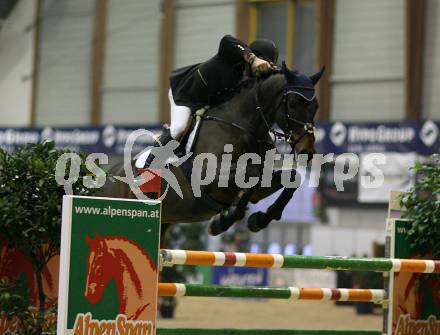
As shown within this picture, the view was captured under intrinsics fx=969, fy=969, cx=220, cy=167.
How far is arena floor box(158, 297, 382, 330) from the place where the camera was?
10945 mm

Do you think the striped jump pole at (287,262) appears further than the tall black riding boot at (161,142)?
No

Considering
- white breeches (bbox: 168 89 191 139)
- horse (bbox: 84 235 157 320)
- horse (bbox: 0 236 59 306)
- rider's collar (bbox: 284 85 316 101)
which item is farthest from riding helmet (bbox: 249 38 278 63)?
horse (bbox: 84 235 157 320)

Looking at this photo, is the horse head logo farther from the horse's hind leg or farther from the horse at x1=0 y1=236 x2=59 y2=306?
the horse's hind leg

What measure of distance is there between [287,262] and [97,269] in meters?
1.24

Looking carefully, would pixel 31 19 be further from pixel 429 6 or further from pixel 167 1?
pixel 429 6

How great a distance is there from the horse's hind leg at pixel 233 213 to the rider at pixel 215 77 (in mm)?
662

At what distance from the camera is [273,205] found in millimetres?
6551

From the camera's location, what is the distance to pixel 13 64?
2194 centimetres

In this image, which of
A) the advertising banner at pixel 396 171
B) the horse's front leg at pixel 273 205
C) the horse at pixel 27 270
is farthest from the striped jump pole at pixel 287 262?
the advertising banner at pixel 396 171

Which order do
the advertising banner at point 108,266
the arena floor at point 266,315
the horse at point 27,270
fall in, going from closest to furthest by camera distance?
the advertising banner at point 108,266, the horse at point 27,270, the arena floor at point 266,315

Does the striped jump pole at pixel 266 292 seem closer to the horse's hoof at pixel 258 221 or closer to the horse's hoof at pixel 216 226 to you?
the horse's hoof at pixel 258 221

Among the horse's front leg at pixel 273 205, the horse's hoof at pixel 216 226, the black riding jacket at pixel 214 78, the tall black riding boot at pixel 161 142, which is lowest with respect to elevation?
the horse's hoof at pixel 216 226

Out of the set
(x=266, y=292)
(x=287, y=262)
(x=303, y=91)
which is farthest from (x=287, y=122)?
(x=287, y=262)

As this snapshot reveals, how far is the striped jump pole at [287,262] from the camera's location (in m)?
4.88
